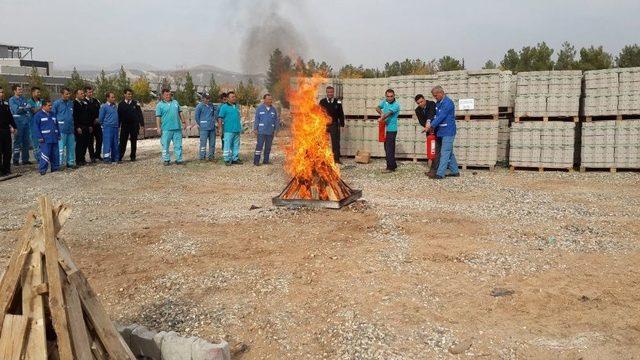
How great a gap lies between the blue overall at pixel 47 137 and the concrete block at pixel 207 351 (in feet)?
36.7

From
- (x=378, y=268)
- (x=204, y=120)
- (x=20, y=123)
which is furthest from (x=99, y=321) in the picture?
(x=20, y=123)

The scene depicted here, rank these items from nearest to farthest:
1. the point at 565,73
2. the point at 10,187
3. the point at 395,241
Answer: the point at 395,241 < the point at 10,187 < the point at 565,73

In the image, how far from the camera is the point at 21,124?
571 inches

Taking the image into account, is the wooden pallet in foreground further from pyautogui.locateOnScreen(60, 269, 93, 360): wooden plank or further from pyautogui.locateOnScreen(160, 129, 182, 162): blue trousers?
pyautogui.locateOnScreen(160, 129, 182, 162): blue trousers

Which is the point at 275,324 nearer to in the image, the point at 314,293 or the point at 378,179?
the point at 314,293

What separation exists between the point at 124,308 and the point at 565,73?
38.7ft

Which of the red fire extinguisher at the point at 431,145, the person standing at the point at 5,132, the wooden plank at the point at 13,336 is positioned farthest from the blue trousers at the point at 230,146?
the wooden plank at the point at 13,336

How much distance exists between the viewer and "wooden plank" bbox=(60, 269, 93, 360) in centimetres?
296

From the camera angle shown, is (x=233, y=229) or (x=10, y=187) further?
(x=10, y=187)

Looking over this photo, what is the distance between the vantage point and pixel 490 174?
494 inches

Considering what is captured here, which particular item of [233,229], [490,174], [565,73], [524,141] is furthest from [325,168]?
[565,73]

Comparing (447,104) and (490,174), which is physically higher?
(447,104)

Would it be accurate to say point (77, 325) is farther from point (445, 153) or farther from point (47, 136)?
point (47, 136)

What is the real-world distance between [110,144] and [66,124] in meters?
1.44
